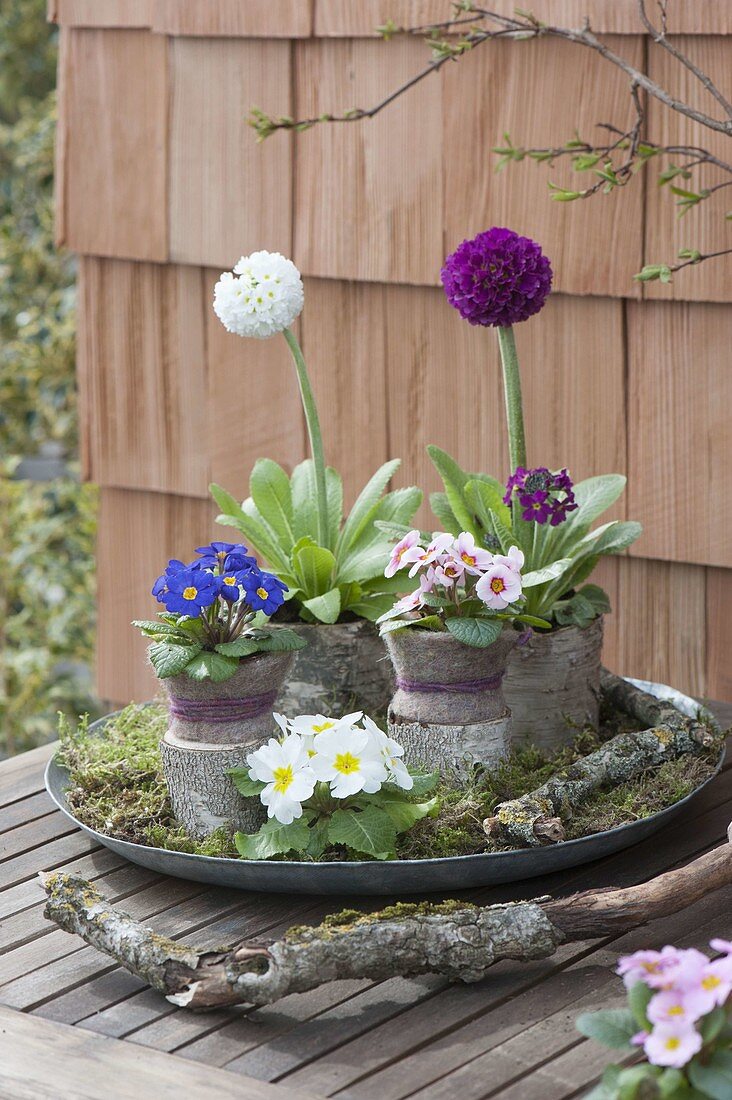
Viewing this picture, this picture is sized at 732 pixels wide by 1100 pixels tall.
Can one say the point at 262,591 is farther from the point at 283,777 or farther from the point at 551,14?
the point at 551,14

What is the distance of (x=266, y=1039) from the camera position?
1078mm

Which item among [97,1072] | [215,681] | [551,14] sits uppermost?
[551,14]

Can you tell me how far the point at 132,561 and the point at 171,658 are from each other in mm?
1141

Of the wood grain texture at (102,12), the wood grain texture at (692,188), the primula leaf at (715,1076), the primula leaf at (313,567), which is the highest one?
the wood grain texture at (102,12)

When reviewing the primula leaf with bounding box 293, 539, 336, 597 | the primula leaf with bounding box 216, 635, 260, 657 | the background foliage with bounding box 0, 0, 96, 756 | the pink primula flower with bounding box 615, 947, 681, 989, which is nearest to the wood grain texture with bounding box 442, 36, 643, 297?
the primula leaf with bounding box 293, 539, 336, 597

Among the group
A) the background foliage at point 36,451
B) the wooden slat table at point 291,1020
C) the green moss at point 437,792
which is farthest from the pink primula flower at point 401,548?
the background foliage at point 36,451

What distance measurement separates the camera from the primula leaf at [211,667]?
129 centimetres

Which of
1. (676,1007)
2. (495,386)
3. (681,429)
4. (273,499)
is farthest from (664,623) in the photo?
(676,1007)

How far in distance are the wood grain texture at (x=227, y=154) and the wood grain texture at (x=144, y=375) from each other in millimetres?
83

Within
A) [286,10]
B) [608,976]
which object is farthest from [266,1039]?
[286,10]

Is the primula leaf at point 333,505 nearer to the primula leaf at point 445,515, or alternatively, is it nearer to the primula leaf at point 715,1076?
the primula leaf at point 445,515

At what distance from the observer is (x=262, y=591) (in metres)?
1.35

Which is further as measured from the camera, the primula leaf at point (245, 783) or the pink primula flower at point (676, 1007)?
the primula leaf at point (245, 783)

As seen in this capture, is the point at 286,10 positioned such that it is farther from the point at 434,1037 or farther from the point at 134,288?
the point at 434,1037
